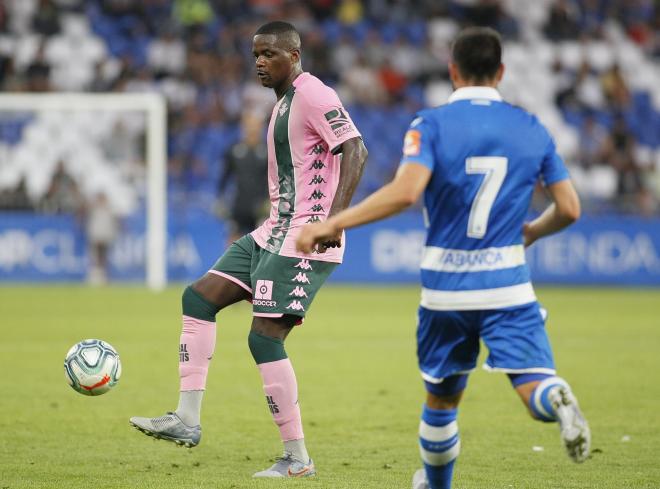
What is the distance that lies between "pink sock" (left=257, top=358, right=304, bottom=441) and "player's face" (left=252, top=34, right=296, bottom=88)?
1465mm

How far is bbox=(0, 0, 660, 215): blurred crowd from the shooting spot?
22500mm

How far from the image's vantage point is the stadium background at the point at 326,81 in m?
20.8

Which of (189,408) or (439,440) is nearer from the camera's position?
(439,440)

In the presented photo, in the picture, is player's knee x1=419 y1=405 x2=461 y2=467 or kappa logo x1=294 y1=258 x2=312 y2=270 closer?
player's knee x1=419 y1=405 x2=461 y2=467

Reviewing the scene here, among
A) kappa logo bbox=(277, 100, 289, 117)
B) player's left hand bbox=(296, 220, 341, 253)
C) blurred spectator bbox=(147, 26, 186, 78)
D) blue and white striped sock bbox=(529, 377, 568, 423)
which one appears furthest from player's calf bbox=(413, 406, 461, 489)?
blurred spectator bbox=(147, 26, 186, 78)

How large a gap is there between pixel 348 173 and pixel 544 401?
1.86 m

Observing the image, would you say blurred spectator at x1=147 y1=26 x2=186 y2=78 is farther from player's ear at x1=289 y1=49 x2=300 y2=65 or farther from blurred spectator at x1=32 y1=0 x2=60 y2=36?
player's ear at x1=289 y1=49 x2=300 y2=65

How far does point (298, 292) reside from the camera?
19.5 ft

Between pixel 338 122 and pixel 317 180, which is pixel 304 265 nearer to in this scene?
pixel 317 180

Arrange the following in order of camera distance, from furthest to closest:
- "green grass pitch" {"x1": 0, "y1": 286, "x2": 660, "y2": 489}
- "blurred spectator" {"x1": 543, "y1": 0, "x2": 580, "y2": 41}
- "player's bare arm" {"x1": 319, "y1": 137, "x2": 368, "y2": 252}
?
"blurred spectator" {"x1": 543, "y1": 0, "x2": 580, "y2": 41}, "green grass pitch" {"x1": 0, "y1": 286, "x2": 660, "y2": 489}, "player's bare arm" {"x1": 319, "y1": 137, "x2": 368, "y2": 252}

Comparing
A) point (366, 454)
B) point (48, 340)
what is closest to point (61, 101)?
point (48, 340)

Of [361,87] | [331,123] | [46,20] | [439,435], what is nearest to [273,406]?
[439,435]

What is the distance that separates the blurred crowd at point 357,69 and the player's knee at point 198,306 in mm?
15011

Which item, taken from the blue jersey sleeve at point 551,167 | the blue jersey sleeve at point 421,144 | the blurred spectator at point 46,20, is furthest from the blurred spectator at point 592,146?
the blue jersey sleeve at point 421,144
